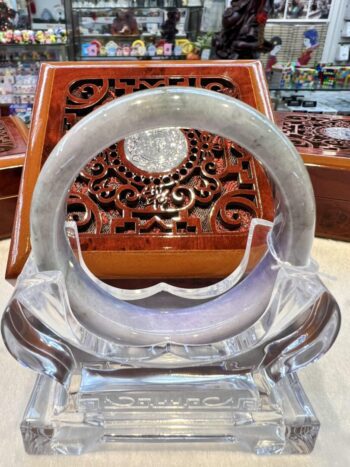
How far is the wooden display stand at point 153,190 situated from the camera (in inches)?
26.6

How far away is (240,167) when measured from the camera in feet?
2.60

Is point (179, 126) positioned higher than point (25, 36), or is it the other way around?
point (179, 126)

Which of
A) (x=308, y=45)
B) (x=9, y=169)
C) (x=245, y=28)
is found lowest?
(x=9, y=169)

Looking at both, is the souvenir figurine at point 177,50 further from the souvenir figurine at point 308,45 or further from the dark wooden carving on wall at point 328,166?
the dark wooden carving on wall at point 328,166

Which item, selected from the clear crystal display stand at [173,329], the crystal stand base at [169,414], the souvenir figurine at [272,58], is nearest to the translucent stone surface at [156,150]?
the clear crystal display stand at [173,329]

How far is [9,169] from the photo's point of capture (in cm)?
94

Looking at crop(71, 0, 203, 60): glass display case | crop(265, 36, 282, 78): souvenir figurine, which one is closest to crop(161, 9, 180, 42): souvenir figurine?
crop(71, 0, 203, 60): glass display case

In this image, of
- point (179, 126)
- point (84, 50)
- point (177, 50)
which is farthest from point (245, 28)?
point (179, 126)

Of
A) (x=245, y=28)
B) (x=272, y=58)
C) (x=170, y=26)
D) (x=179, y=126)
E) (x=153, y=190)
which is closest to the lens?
(x=179, y=126)

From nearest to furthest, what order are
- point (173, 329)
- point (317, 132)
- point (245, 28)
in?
1. point (173, 329)
2. point (317, 132)
3. point (245, 28)

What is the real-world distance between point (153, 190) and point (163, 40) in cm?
138

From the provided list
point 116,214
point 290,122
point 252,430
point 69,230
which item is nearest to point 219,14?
point 290,122

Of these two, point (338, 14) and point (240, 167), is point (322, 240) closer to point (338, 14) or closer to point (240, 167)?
point (240, 167)

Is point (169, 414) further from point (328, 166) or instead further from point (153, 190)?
point (328, 166)
